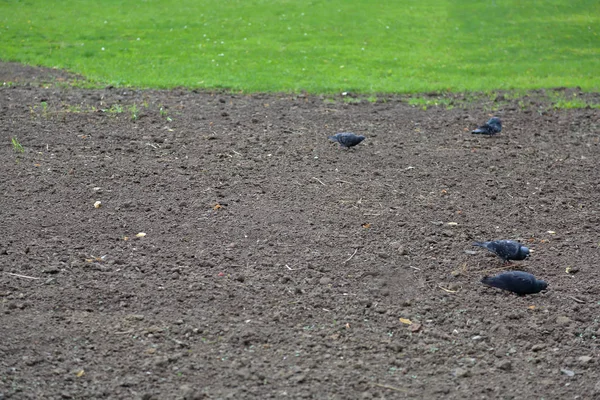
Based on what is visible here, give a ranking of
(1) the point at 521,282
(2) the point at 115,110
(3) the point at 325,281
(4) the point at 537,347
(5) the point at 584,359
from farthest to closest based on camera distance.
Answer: (2) the point at 115,110 < (3) the point at 325,281 < (1) the point at 521,282 < (4) the point at 537,347 < (5) the point at 584,359

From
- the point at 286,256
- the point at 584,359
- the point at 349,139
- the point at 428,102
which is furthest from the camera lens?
the point at 428,102

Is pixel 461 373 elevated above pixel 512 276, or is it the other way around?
pixel 512 276

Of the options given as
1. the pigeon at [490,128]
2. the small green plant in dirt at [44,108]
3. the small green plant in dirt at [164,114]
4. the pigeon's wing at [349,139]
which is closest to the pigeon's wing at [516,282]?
the pigeon's wing at [349,139]

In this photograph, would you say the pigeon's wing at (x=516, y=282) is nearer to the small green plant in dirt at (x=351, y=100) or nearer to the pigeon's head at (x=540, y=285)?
the pigeon's head at (x=540, y=285)

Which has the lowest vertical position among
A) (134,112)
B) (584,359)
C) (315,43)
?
(584,359)

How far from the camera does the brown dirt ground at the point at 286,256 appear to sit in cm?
404

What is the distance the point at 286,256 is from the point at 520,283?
1.71 metres

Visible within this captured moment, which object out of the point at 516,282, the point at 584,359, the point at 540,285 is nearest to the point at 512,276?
the point at 516,282

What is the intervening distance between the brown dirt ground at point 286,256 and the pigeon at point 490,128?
20 cm

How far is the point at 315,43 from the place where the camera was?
49.7 feet

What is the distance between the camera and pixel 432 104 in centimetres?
1025

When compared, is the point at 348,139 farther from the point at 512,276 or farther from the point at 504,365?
the point at 504,365

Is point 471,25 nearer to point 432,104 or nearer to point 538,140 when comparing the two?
point 432,104

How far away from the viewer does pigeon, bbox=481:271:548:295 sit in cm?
492
